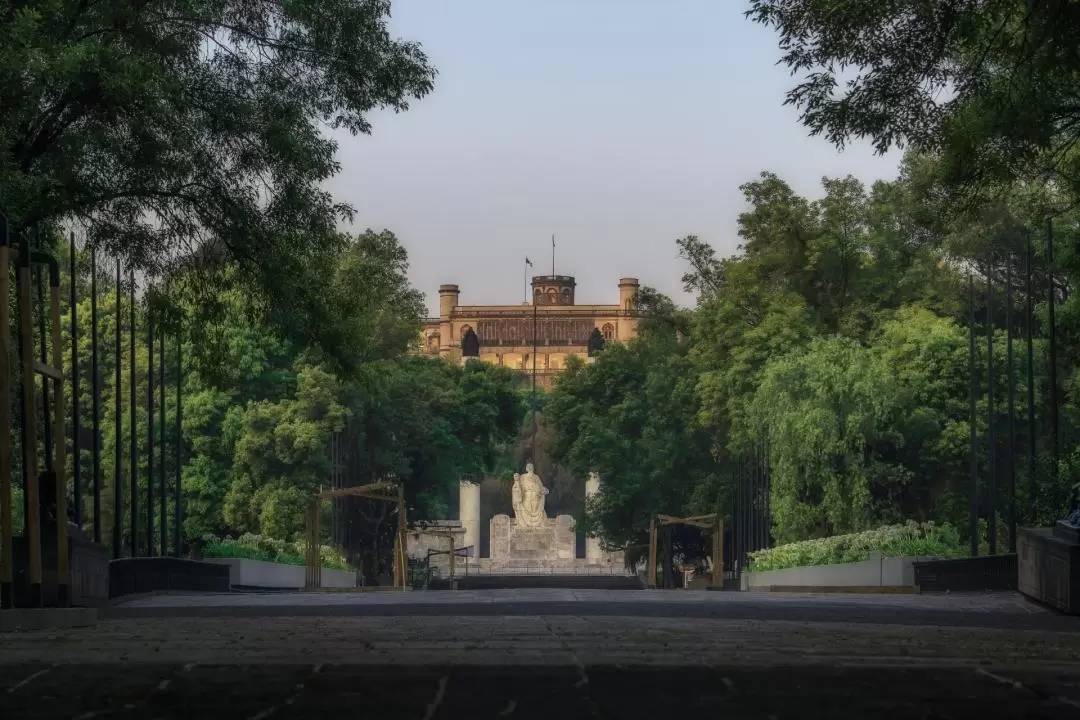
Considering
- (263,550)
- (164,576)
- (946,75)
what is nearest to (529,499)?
(263,550)

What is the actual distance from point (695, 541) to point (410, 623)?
5743 centimetres

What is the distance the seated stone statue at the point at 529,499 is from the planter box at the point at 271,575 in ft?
158

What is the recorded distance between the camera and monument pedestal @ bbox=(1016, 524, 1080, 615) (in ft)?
70.1

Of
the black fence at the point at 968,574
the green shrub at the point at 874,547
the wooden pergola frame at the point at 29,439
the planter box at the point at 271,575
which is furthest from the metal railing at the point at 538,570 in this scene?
the wooden pergola frame at the point at 29,439

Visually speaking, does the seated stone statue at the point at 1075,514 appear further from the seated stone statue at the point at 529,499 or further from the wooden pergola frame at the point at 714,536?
the seated stone statue at the point at 529,499

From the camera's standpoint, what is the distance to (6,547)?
13789 millimetres

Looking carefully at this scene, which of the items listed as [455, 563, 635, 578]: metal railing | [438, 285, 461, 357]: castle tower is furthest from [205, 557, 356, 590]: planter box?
[438, 285, 461, 357]: castle tower

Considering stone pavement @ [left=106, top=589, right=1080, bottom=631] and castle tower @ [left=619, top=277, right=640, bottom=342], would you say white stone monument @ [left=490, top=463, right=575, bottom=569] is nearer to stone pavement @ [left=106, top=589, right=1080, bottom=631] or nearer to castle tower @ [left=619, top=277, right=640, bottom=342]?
castle tower @ [left=619, top=277, right=640, bottom=342]

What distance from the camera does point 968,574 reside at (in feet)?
97.8

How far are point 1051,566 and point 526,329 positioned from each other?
120m

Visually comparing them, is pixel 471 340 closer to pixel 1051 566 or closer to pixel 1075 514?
pixel 1051 566

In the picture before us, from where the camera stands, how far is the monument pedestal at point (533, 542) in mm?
100438

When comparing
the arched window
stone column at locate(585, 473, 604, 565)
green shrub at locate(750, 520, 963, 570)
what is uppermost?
the arched window

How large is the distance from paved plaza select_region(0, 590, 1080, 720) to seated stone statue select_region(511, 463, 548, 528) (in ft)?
283
